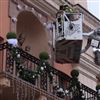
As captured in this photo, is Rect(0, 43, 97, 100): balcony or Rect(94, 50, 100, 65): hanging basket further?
Rect(94, 50, 100, 65): hanging basket

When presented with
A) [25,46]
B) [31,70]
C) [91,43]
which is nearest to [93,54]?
[91,43]

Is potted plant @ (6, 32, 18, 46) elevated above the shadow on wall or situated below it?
above

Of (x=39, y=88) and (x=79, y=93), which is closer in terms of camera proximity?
(x=39, y=88)

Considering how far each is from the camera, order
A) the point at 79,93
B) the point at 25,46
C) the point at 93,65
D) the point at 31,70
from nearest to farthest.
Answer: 1. the point at 31,70
2. the point at 79,93
3. the point at 25,46
4. the point at 93,65

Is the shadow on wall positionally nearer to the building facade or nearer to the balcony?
the building facade

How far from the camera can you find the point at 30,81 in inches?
531

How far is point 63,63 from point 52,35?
1.16 meters

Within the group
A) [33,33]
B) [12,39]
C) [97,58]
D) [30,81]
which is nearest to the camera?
[12,39]

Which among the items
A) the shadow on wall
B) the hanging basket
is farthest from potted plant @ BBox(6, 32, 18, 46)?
the hanging basket

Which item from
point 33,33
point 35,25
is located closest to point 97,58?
point 33,33

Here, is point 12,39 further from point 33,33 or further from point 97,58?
point 97,58

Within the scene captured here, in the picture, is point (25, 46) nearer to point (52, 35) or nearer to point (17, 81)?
point (52, 35)

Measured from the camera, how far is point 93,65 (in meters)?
18.6

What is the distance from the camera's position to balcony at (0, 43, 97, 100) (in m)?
12.9
